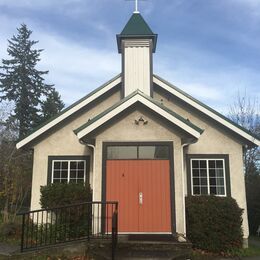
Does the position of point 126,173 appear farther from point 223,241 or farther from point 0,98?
point 0,98

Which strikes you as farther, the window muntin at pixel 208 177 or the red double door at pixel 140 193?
the window muntin at pixel 208 177

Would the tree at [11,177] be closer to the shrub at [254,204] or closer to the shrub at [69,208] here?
the shrub at [69,208]

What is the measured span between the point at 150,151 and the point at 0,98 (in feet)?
105

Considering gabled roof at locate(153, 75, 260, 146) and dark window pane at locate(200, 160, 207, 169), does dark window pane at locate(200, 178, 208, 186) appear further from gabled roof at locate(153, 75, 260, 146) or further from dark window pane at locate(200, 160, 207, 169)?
gabled roof at locate(153, 75, 260, 146)

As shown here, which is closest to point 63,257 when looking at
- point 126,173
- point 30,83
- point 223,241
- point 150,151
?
point 126,173

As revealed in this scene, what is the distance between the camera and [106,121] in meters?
12.0

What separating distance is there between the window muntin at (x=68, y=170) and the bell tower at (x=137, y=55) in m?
3.32

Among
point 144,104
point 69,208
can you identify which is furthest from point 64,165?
point 144,104

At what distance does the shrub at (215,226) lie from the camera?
38.7 ft

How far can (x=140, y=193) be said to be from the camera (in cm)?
1188

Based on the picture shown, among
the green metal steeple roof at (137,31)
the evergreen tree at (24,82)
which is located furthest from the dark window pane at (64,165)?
the evergreen tree at (24,82)

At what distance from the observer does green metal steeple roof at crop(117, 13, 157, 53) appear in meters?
15.3

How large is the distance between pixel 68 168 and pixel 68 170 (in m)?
0.08

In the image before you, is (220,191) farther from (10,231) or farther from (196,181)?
(10,231)
